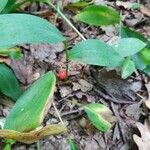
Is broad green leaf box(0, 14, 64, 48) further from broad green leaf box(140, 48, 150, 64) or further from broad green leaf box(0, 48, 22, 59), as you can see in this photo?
broad green leaf box(140, 48, 150, 64)

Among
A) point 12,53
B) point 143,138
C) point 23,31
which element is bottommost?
point 143,138

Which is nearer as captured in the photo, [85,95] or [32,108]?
[32,108]

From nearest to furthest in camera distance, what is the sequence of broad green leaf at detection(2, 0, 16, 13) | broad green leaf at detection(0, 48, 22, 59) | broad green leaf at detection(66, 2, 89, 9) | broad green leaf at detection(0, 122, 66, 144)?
broad green leaf at detection(0, 122, 66, 144) → broad green leaf at detection(0, 48, 22, 59) → broad green leaf at detection(2, 0, 16, 13) → broad green leaf at detection(66, 2, 89, 9)

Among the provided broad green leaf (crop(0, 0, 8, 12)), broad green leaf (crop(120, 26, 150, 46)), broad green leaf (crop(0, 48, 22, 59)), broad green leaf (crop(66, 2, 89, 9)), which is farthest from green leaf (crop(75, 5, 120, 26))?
broad green leaf (crop(0, 0, 8, 12))

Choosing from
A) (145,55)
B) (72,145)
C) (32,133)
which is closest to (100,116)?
(72,145)

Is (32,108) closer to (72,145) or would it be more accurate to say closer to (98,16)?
(72,145)

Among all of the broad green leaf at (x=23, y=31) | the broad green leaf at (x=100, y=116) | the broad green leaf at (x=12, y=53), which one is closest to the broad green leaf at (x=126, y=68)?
the broad green leaf at (x=100, y=116)
